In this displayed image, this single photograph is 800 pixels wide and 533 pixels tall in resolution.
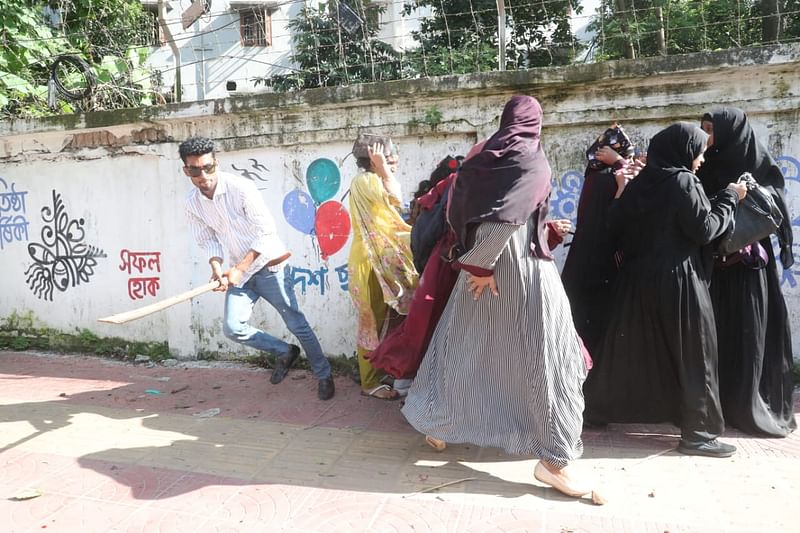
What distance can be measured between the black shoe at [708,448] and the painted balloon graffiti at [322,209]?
9.12 ft

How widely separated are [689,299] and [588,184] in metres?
0.93

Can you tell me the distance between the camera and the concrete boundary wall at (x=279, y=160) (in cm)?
388

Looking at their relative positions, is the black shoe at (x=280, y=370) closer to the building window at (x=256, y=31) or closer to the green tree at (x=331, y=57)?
the green tree at (x=331, y=57)

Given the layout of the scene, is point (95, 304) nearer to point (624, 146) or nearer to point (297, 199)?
point (297, 199)

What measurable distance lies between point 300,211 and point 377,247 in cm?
118

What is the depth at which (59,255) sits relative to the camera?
5859mm

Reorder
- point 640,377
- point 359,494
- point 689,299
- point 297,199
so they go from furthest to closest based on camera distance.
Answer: point 297,199, point 640,377, point 689,299, point 359,494

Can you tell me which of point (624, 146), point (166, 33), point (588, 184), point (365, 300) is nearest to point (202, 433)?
point (365, 300)

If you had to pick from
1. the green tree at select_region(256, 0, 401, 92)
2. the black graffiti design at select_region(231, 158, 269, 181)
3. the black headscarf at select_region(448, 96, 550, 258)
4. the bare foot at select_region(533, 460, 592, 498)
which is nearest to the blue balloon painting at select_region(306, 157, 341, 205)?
the black graffiti design at select_region(231, 158, 269, 181)

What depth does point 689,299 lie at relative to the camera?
9.84 ft

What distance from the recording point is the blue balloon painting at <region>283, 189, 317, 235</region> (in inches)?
190

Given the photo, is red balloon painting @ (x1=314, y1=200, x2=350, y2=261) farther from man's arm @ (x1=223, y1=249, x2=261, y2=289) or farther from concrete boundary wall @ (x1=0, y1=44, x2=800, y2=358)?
man's arm @ (x1=223, y1=249, x2=261, y2=289)

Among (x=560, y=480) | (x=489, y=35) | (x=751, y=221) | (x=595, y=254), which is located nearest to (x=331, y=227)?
(x=595, y=254)

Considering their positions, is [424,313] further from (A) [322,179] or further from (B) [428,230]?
(A) [322,179]
